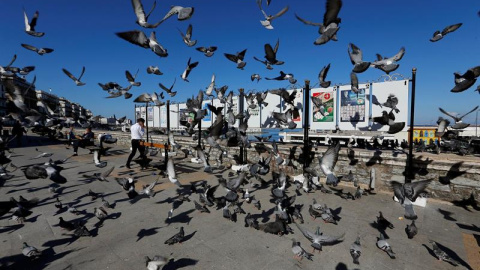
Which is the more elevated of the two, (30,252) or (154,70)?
(154,70)

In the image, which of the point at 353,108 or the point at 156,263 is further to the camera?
the point at 353,108

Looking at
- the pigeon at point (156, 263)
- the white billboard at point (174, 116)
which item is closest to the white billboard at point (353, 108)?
the pigeon at point (156, 263)

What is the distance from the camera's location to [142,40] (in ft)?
17.1

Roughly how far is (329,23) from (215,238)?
16.6ft

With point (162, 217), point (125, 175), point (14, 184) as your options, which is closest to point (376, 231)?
point (162, 217)

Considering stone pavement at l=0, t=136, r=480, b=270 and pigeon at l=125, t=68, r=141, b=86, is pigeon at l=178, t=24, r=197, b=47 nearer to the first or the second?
pigeon at l=125, t=68, r=141, b=86

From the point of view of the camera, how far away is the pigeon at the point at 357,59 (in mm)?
5750

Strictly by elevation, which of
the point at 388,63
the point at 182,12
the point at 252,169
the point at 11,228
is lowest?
the point at 11,228

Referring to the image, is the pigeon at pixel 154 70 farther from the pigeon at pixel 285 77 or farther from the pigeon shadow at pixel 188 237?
the pigeon shadow at pixel 188 237

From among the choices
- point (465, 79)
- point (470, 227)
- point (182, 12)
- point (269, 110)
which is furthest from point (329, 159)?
point (269, 110)

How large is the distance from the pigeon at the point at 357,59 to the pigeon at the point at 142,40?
16.8 ft

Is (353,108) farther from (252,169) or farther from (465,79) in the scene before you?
(252,169)

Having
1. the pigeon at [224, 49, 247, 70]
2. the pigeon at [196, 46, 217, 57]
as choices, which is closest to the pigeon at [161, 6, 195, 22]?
the pigeon at [196, 46, 217, 57]

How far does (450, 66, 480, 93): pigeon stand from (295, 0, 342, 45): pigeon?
3.06 m
